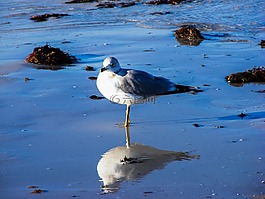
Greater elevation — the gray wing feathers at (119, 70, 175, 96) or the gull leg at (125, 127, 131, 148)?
the gray wing feathers at (119, 70, 175, 96)

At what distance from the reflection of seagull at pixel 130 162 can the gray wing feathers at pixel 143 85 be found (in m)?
0.82

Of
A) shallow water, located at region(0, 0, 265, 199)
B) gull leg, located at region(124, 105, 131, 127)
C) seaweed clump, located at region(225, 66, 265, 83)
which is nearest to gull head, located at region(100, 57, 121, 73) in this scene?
gull leg, located at region(124, 105, 131, 127)

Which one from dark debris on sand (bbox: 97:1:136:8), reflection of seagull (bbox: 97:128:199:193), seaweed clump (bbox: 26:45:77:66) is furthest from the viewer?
dark debris on sand (bbox: 97:1:136:8)

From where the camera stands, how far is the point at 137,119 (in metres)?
6.71

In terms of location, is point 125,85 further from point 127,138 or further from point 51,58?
point 51,58

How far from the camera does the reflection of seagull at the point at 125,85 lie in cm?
653

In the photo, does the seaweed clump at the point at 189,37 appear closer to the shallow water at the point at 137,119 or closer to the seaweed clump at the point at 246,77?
the shallow water at the point at 137,119

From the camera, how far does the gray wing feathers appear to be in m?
6.55

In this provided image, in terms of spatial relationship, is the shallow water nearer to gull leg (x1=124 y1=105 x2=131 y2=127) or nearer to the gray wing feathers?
gull leg (x1=124 y1=105 x2=131 y2=127)

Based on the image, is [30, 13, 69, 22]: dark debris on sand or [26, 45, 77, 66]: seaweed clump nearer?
[26, 45, 77, 66]: seaweed clump

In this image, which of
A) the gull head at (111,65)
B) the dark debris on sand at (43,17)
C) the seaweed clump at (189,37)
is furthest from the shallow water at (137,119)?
the dark debris on sand at (43,17)

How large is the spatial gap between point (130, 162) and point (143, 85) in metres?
1.44

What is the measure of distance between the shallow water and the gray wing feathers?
270 millimetres

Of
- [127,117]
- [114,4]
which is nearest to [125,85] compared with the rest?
[127,117]
